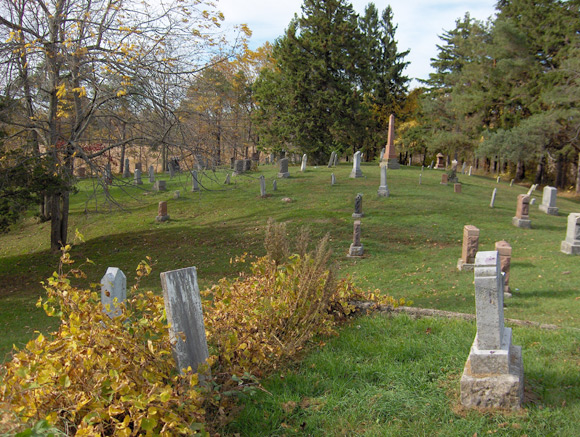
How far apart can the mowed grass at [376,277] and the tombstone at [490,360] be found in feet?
0.48

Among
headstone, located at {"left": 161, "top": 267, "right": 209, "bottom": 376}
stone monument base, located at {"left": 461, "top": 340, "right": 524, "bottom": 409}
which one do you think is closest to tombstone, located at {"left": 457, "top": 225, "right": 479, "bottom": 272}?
stone monument base, located at {"left": 461, "top": 340, "right": 524, "bottom": 409}

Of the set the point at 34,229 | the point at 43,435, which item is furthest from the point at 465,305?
the point at 34,229

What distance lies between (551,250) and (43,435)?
46.1ft

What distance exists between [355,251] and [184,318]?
1060cm

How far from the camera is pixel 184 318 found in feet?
11.0

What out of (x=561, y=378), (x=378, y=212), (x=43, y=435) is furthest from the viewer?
(x=378, y=212)

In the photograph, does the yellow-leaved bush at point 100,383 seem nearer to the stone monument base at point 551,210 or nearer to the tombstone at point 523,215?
the tombstone at point 523,215

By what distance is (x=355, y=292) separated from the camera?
6.02 meters

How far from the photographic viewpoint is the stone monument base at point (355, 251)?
13539 millimetres

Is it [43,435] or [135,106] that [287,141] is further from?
[43,435]

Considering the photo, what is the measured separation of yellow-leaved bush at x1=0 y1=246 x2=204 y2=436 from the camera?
2.61 m

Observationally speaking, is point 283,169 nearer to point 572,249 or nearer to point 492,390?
point 572,249

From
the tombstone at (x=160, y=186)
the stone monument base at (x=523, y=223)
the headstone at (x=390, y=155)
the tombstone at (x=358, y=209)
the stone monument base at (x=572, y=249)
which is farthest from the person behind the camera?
the headstone at (x=390, y=155)

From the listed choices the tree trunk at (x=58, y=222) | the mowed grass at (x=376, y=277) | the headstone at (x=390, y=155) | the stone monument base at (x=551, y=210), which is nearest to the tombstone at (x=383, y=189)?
the mowed grass at (x=376, y=277)
